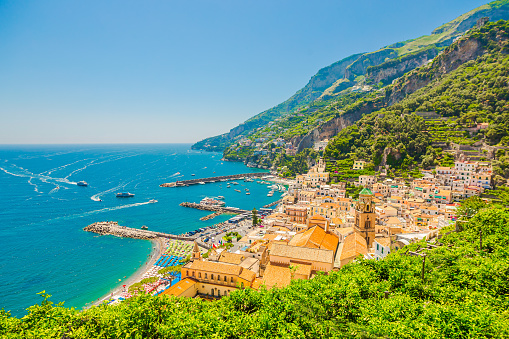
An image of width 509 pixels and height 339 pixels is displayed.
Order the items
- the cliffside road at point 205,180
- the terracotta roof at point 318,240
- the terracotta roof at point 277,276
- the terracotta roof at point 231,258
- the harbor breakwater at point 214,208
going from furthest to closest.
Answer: the cliffside road at point 205,180 < the harbor breakwater at point 214,208 < the terracotta roof at point 318,240 < the terracotta roof at point 231,258 < the terracotta roof at point 277,276

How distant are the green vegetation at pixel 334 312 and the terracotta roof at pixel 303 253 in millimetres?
8664

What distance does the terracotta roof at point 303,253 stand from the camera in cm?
2558

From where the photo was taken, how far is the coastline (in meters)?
32.4

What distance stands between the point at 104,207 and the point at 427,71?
13821cm

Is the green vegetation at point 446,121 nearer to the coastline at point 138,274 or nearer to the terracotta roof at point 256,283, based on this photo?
the terracotta roof at point 256,283

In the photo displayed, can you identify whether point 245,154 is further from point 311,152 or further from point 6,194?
point 6,194

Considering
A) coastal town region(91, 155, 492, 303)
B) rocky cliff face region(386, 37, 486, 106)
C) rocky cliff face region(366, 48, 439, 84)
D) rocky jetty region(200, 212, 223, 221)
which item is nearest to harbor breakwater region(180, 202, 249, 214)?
coastal town region(91, 155, 492, 303)

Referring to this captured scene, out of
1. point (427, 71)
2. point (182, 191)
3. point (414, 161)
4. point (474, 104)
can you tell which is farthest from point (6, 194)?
point (427, 71)

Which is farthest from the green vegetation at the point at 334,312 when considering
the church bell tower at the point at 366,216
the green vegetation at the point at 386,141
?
the green vegetation at the point at 386,141

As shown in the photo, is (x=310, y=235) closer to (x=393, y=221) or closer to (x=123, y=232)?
(x=393, y=221)

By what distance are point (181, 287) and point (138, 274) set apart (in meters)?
18.0

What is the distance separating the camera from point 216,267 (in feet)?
86.4

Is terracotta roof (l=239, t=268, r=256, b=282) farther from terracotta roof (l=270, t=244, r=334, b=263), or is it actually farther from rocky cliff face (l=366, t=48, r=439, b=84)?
rocky cliff face (l=366, t=48, r=439, b=84)

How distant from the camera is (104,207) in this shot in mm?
73875
